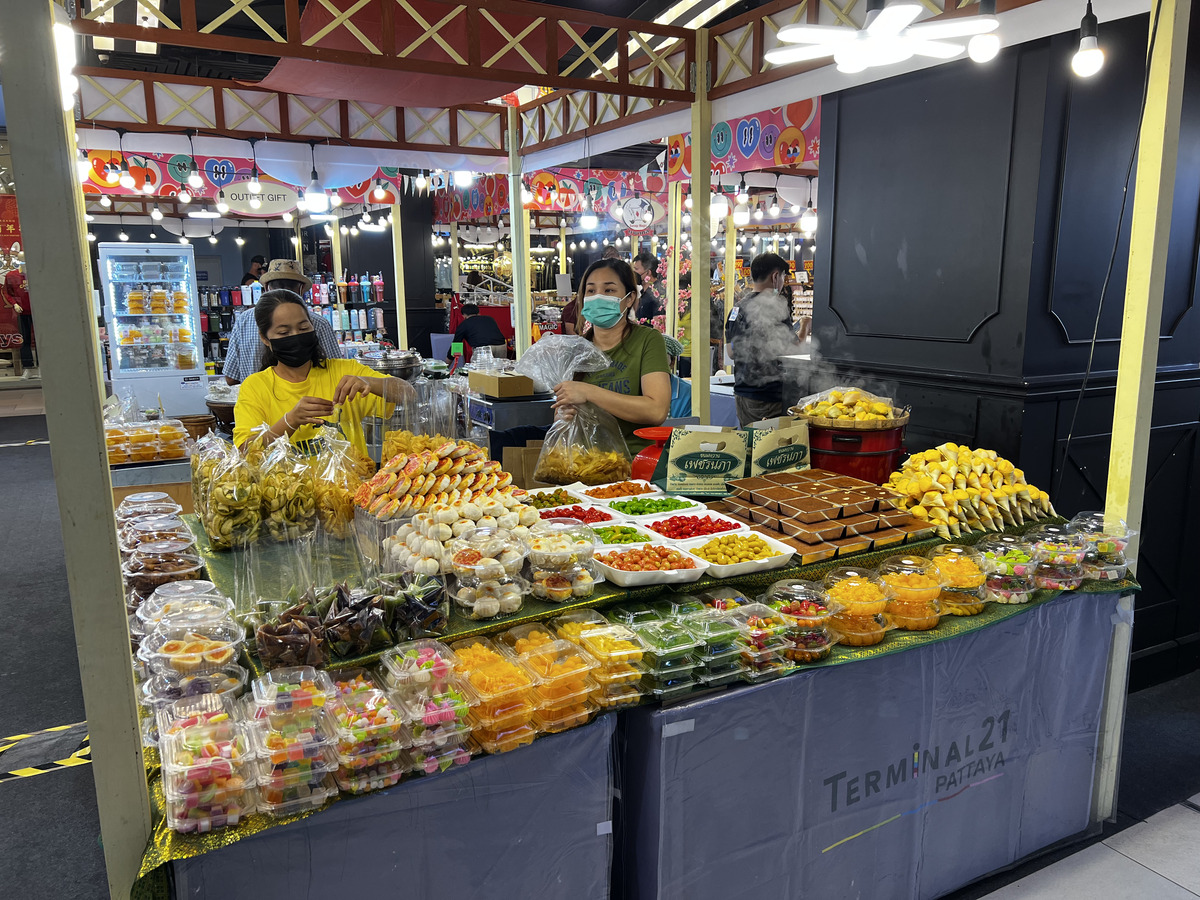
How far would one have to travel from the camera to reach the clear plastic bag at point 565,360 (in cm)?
347

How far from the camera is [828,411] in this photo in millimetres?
3275

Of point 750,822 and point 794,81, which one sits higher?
point 794,81

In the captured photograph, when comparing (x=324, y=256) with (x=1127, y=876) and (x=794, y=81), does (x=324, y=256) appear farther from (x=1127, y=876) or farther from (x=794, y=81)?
(x=1127, y=876)

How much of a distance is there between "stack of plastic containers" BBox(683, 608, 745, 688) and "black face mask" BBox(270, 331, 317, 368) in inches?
82.9

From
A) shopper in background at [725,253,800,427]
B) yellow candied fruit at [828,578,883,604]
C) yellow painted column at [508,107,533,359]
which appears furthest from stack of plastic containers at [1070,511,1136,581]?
yellow painted column at [508,107,533,359]

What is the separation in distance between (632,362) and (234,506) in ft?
5.74

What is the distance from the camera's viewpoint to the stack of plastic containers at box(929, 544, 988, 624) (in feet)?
8.22

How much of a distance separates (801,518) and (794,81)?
354 centimetres

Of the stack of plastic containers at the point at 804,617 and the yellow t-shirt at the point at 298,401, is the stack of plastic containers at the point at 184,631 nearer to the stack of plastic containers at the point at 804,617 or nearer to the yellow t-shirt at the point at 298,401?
the yellow t-shirt at the point at 298,401

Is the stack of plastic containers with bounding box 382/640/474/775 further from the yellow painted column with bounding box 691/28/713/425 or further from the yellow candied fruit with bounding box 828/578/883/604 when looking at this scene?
the yellow painted column with bounding box 691/28/713/425

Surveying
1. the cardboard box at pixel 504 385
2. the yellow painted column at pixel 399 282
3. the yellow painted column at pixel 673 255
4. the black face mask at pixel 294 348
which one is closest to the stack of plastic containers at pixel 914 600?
the black face mask at pixel 294 348

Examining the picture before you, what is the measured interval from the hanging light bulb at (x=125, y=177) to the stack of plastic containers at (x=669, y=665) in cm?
962

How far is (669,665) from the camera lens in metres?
1.99

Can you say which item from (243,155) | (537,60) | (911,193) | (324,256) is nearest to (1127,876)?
(911,193)
